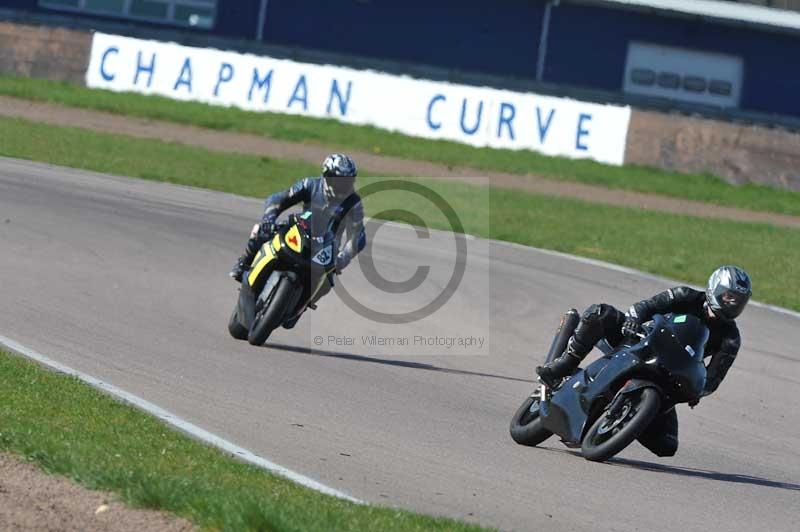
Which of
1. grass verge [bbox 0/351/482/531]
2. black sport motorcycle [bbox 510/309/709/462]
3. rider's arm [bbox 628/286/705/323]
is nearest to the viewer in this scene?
grass verge [bbox 0/351/482/531]

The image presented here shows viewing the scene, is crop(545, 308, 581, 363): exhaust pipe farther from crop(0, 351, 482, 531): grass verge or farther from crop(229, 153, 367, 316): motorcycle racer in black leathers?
crop(229, 153, 367, 316): motorcycle racer in black leathers

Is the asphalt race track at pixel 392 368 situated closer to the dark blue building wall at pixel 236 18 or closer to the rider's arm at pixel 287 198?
the rider's arm at pixel 287 198

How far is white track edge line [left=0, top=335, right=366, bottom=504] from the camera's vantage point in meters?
7.43

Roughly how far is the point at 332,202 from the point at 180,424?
152 inches

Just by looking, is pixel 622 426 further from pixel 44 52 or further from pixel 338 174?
pixel 44 52

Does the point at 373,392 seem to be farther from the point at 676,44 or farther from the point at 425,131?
the point at 676,44

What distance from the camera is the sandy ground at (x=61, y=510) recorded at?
6020mm

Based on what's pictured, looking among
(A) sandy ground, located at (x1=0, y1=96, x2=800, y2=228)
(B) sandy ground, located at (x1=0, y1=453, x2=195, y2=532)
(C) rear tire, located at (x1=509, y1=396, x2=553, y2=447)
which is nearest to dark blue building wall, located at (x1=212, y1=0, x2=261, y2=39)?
(A) sandy ground, located at (x1=0, y1=96, x2=800, y2=228)

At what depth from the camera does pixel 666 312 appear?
9.12 metres

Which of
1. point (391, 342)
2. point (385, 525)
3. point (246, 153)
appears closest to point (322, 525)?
point (385, 525)

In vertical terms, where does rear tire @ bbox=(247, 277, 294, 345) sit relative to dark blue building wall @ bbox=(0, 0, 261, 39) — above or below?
below

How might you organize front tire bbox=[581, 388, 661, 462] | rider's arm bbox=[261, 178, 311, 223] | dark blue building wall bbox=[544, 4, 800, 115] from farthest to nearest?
dark blue building wall bbox=[544, 4, 800, 115] < rider's arm bbox=[261, 178, 311, 223] < front tire bbox=[581, 388, 661, 462]

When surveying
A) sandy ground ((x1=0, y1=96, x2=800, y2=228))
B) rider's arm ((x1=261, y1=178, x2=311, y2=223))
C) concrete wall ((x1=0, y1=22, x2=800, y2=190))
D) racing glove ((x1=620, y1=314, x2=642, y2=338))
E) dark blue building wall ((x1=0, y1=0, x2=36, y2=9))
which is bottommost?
racing glove ((x1=620, y1=314, x2=642, y2=338))

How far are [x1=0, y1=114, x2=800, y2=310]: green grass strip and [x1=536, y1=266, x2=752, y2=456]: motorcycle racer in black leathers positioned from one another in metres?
10.3
